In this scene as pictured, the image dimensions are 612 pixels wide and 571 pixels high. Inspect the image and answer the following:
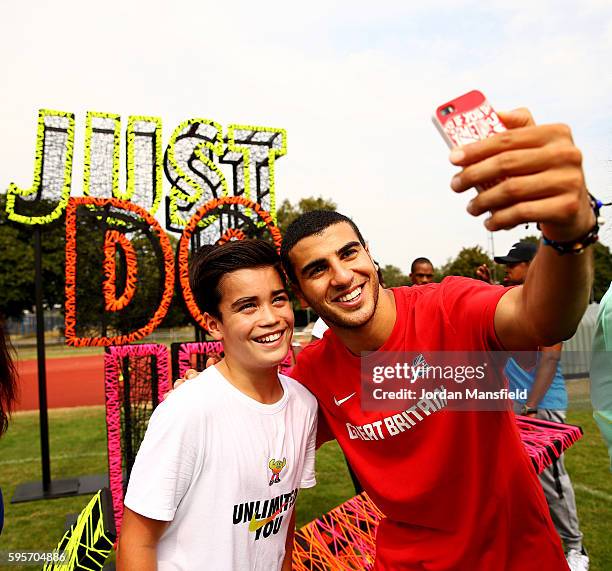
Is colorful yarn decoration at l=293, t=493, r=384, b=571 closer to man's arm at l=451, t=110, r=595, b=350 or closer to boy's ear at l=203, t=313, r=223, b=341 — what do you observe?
boy's ear at l=203, t=313, r=223, b=341

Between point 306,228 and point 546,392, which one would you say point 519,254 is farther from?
point 306,228

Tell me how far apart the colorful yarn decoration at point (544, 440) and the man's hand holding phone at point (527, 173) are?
2.29 meters

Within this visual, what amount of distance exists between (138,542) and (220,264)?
108cm

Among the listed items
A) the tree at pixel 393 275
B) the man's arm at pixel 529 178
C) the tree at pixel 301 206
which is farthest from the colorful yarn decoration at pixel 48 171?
the tree at pixel 393 275

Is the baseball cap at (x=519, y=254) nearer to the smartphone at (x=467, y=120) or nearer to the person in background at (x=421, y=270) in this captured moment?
the person in background at (x=421, y=270)

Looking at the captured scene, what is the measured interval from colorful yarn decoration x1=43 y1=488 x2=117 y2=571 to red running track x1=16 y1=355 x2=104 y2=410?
31.6ft

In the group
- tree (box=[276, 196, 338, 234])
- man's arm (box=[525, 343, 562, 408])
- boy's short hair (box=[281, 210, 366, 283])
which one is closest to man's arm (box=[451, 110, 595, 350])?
boy's short hair (box=[281, 210, 366, 283])

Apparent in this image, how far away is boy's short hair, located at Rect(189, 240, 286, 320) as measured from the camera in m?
2.02

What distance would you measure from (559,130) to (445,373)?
3.42 ft

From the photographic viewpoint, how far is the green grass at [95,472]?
4762mm

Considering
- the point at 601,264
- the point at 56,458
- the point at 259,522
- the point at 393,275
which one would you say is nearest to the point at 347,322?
the point at 259,522

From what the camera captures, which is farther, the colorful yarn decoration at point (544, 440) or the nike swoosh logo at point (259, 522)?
the colorful yarn decoration at point (544, 440)

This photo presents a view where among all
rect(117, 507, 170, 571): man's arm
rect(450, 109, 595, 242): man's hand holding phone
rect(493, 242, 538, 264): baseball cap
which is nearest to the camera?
rect(450, 109, 595, 242): man's hand holding phone

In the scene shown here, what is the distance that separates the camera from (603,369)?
61.4 inches
